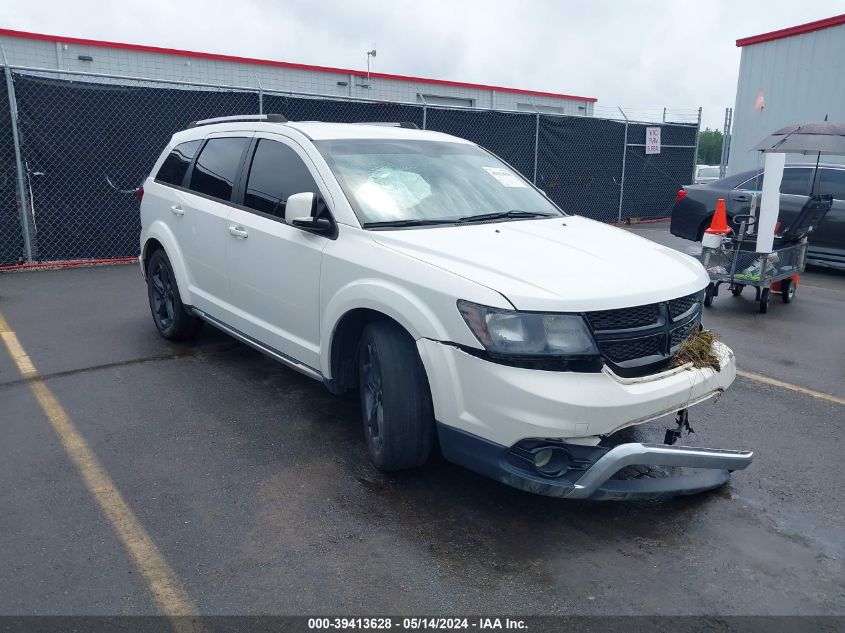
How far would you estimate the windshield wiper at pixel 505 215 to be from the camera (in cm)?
432

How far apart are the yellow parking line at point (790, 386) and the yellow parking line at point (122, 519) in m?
4.50

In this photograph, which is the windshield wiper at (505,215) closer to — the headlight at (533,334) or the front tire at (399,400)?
the front tire at (399,400)

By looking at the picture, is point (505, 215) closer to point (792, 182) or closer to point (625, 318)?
point (625, 318)

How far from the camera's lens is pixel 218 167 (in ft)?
17.6

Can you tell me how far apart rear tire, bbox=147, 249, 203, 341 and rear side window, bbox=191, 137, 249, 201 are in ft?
2.71

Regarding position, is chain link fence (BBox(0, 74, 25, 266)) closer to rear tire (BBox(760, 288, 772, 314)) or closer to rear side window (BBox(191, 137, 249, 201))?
rear side window (BBox(191, 137, 249, 201))

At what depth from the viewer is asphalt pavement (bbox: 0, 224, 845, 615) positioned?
2904 millimetres

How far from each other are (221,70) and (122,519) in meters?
16.8

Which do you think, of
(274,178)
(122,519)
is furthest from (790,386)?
(122,519)

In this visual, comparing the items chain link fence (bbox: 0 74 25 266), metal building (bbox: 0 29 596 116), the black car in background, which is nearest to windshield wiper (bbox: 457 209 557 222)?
the black car in background

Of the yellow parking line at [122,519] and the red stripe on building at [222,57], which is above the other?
the red stripe on building at [222,57]

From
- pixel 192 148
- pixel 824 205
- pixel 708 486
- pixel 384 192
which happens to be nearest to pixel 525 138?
pixel 824 205

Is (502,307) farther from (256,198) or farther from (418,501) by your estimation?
(256,198)

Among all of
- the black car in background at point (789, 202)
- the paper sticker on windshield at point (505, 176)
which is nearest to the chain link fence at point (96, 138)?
the black car in background at point (789, 202)
